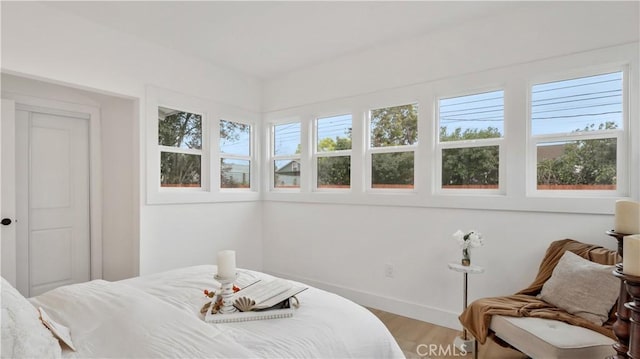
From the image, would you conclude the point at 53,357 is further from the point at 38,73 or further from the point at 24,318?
the point at 38,73

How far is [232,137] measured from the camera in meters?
4.04

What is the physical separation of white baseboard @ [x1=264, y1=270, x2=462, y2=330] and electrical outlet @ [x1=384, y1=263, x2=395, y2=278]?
0.23 metres

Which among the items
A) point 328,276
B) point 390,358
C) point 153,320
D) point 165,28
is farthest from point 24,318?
point 328,276

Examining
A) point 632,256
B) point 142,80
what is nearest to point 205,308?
point 632,256

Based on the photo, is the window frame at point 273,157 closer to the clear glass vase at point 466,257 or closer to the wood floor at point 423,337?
the wood floor at point 423,337

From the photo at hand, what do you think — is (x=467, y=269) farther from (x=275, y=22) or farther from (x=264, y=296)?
(x=275, y=22)

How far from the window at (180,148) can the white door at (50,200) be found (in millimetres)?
832

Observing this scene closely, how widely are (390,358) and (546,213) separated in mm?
1853

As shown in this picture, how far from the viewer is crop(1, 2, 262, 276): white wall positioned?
243cm

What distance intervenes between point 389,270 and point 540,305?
1375 mm

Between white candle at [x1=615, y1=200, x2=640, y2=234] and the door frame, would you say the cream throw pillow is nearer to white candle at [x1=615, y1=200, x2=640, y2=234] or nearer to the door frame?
white candle at [x1=615, y1=200, x2=640, y2=234]

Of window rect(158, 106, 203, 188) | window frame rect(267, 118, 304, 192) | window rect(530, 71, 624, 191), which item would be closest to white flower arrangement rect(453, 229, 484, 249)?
window rect(530, 71, 624, 191)

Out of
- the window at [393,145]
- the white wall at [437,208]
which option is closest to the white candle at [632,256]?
the white wall at [437,208]

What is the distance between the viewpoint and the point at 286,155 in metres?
4.19
